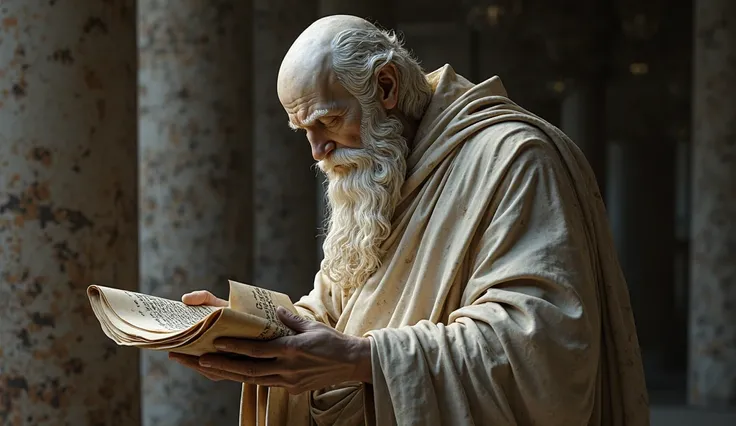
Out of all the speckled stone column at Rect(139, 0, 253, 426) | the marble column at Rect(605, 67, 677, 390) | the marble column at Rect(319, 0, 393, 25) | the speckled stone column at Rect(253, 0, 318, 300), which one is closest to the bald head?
the speckled stone column at Rect(139, 0, 253, 426)

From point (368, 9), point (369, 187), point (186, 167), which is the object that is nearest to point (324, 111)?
point (369, 187)

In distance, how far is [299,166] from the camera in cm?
1138

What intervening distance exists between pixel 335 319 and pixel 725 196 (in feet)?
27.2

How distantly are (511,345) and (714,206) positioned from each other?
8669 mm

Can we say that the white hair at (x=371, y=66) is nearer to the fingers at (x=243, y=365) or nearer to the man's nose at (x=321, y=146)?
the man's nose at (x=321, y=146)

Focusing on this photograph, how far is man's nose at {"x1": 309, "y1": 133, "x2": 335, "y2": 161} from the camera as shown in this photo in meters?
3.29

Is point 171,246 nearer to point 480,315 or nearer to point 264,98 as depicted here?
point 264,98

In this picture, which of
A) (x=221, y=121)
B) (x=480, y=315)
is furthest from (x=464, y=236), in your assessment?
(x=221, y=121)

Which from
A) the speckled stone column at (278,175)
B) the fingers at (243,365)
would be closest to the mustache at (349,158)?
the fingers at (243,365)

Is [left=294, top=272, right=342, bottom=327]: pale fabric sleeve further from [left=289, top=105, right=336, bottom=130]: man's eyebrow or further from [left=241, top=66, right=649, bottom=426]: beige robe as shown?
[left=289, top=105, right=336, bottom=130]: man's eyebrow

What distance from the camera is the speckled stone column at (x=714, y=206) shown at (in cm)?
1101

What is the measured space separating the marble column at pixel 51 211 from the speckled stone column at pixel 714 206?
740cm

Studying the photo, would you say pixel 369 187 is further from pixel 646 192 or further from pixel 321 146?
pixel 646 192

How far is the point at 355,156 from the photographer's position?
3.30 metres
